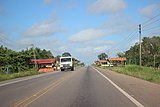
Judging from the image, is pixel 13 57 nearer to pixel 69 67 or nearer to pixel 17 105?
pixel 69 67

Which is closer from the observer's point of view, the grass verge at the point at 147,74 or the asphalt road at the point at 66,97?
the asphalt road at the point at 66,97

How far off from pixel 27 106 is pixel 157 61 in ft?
220

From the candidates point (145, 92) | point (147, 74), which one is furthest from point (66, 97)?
point (147, 74)

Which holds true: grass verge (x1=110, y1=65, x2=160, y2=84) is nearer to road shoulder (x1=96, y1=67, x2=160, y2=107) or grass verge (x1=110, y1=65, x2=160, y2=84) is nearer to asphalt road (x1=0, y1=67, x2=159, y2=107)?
road shoulder (x1=96, y1=67, x2=160, y2=107)

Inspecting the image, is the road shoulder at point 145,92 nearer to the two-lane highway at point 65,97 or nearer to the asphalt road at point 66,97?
the asphalt road at point 66,97

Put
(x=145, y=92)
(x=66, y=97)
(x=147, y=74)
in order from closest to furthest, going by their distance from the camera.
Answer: (x=66, y=97) → (x=145, y=92) → (x=147, y=74)

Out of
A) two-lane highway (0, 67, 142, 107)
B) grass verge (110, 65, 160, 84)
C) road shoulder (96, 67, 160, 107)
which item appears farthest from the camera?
grass verge (110, 65, 160, 84)

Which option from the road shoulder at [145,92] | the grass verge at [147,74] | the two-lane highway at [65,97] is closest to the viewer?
the two-lane highway at [65,97]

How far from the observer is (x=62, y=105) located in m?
11.5

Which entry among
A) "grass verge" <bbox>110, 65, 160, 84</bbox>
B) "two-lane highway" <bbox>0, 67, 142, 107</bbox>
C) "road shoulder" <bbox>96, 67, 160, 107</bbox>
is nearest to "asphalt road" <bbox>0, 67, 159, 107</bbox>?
"two-lane highway" <bbox>0, 67, 142, 107</bbox>

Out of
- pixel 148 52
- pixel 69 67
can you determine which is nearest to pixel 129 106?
pixel 69 67

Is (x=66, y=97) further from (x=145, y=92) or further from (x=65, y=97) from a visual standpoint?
(x=145, y=92)

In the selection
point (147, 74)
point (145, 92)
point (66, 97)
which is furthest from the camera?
point (147, 74)

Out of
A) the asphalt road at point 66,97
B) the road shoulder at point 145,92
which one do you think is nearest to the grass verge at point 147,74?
the road shoulder at point 145,92
